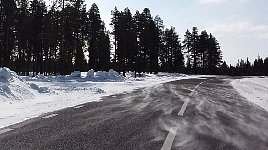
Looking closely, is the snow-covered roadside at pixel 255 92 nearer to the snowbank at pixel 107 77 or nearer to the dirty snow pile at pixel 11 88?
the dirty snow pile at pixel 11 88

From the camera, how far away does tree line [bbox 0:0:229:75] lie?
45344mm

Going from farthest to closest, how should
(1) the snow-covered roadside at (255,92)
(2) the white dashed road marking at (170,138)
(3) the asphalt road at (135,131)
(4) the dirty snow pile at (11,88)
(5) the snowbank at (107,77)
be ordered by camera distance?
(5) the snowbank at (107,77)
(1) the snow-covered roadside at (255,92)
(4) the dirty snow pile at (11,88)
(3) the asphalt road at (135,131)
(2) the white dashed road marking at (170,138)

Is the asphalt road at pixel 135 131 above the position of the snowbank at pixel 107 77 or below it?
below

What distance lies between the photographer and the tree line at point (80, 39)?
1785 inches

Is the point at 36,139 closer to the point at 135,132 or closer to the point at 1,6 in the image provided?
the point at 135,132

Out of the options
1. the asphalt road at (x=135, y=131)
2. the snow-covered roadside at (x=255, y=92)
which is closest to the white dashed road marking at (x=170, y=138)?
the asphalt road at (x=135, y=131)

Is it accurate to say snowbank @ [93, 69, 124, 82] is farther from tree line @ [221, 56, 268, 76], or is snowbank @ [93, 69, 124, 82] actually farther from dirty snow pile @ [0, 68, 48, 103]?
tree line @ [221, 56, 268, 76]

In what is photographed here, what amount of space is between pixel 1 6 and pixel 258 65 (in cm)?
11420

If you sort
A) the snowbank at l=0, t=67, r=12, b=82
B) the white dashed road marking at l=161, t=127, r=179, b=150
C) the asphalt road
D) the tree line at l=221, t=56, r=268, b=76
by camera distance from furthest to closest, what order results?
the tree line at l=221, t=56, r=268, b=76
the snowbank at l=0, t=67, r=12, b=82
the asphalt road
the white dashed road marking at l=161, t=127, r=179, b=150

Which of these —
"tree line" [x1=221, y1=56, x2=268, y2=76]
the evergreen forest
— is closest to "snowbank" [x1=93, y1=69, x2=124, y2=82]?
the evergreen forest

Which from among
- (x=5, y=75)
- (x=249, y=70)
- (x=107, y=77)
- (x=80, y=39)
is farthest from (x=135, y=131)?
(x=249, y=70)

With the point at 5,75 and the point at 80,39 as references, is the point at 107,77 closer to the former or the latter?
the point at 5,75

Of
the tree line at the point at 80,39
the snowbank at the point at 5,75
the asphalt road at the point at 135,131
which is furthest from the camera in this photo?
the tree line at the point at 80,39

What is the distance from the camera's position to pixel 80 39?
209 feet
